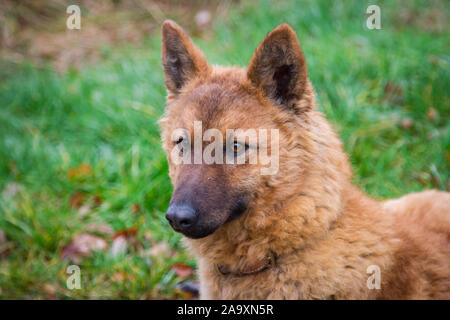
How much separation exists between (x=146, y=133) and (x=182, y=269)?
2.04 m

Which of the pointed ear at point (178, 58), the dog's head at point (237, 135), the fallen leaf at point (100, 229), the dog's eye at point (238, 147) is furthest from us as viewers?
the fallen leaf at point (100, 229)

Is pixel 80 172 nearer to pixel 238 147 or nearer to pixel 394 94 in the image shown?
pixel 238 147

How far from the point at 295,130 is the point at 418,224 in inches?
43.4

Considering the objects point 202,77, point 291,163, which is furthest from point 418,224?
point 202,77

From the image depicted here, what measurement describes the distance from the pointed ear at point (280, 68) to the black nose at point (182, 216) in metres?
0.93

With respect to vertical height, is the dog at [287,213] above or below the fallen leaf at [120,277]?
above

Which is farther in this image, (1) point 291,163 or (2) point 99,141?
(2) point 99,141

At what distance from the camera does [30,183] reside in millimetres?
4973

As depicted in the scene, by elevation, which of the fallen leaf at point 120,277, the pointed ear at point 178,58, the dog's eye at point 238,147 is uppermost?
the pointed ear at point 178,58

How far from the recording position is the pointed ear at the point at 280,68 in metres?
2.58

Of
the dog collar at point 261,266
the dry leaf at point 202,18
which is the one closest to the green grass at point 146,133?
the dog collar at point 261,266

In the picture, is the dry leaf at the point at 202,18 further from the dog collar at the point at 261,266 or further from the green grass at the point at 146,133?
the dog collar at the point at 261,266

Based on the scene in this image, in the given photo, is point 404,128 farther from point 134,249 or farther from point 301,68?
point 134,249

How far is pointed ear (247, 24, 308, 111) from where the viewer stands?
2576 millimetres
